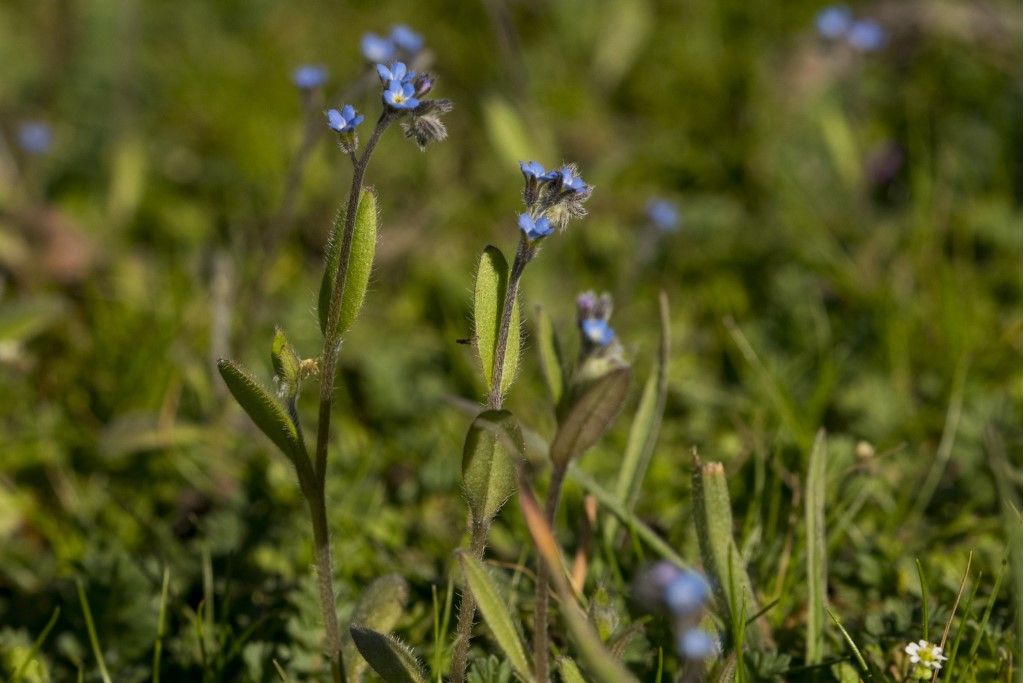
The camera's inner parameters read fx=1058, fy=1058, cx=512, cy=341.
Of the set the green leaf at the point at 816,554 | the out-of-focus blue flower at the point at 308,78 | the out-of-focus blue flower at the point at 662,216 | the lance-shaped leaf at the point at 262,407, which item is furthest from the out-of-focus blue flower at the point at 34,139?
the green leaf at the point at 816,554

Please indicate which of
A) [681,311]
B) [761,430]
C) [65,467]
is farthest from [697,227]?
[65,467]

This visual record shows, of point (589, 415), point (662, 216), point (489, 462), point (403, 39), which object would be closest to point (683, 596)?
point (589, 415)

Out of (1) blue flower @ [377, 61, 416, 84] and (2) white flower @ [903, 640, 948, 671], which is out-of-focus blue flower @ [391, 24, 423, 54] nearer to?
(1) blue flower @ [377, 61, 416, 84]

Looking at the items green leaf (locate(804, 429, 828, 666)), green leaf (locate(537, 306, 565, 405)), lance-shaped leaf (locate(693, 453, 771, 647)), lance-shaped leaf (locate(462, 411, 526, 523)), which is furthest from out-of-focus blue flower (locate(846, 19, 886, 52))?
lance-shaped leaf (locate(462, 411, 526, 523))

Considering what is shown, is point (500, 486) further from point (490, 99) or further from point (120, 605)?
point (490, 99)

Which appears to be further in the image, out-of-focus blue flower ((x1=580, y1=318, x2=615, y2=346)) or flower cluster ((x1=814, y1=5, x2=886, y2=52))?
flower cluster ((x1=814, y1=5, x2=886, y2=52))

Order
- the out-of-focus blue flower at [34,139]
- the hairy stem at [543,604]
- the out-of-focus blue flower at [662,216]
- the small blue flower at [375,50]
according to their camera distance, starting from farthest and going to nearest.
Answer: the out-of-focus blue flower at [34,139], the out-of-focus blue flower at [662,216], the small blue flower at [375,50], the hairy stem at [543,604]

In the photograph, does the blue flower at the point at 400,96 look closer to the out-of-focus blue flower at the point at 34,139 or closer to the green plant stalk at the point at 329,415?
the green plant stalk at the point at 329,415

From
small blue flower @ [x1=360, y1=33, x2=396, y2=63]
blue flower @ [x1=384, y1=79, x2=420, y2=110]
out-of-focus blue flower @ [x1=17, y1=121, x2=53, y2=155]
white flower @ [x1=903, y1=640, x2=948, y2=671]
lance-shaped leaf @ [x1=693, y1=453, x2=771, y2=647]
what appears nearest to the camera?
blue flower @ [x1=384, y1=79, x2=420, y2=110]
